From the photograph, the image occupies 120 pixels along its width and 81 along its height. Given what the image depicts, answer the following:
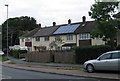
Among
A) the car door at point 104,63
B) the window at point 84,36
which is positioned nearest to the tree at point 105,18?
the car door at point 104,63

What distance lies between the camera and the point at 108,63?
41.8 ft

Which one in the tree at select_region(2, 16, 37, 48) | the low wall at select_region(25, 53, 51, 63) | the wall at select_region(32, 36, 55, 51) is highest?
the tree at select_region(2, 16, 37, 48)

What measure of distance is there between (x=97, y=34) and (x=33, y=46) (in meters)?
35.2

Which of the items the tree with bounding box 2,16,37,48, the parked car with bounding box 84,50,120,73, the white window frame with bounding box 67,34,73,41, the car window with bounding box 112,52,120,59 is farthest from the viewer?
the tree with bounding box 2,16,37,48

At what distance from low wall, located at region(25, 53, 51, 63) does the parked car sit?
41.8 feet

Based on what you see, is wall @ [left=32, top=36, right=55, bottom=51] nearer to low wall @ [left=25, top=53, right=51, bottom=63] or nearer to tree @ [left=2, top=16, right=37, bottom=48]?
low wall @ [left=25, top=53, right=51, bottom=63]

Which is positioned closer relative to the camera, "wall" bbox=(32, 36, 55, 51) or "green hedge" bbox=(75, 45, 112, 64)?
"green hedge" bbox=(75, 45, 112, 64)

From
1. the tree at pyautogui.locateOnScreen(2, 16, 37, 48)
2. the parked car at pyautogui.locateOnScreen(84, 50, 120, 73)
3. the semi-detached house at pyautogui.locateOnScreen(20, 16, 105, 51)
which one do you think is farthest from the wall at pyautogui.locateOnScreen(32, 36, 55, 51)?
the parked car at pyautogui.locateOnScreen(84, 50, 120, 73)

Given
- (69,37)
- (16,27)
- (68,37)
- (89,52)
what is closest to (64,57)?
(89,52)

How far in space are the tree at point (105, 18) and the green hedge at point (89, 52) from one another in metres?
1.39

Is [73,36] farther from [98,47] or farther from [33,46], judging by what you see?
[98,47]

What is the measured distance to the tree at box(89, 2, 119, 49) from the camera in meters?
17.5

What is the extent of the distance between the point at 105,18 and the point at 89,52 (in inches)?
161

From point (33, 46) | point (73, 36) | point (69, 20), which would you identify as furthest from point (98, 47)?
point (33, 46)
